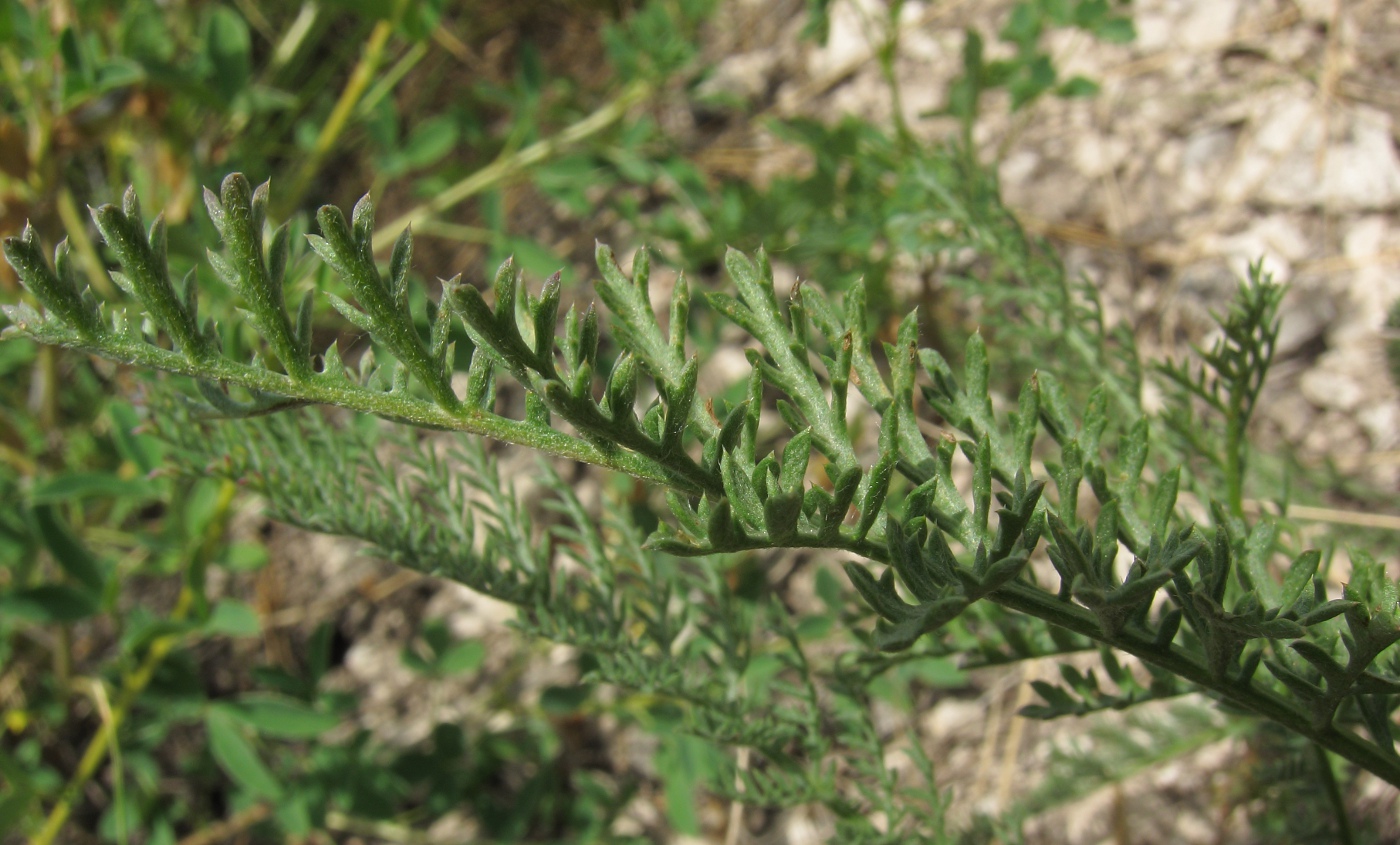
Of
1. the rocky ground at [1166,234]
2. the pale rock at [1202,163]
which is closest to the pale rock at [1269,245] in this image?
the rocky ground at [1166,234]

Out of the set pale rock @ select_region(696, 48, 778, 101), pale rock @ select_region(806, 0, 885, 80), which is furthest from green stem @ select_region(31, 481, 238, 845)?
pale rock @ select_region(806, 0, 885, 80)

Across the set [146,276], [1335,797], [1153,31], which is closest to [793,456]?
[146,276]

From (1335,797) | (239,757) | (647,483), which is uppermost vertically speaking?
(647,483)

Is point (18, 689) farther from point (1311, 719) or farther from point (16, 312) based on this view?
point (1311, 719)

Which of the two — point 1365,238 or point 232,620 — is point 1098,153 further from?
point 232,620

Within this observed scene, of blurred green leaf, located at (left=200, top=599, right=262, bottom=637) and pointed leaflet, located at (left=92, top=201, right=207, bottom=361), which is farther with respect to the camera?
blurred green leaf, located at (left=200, top=599, right=262, bottom=637)

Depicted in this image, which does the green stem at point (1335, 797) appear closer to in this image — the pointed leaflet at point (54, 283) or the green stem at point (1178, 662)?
the green stem at point (1178, 662)

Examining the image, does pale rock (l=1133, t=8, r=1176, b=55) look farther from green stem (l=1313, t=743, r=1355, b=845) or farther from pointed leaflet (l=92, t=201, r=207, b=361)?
pointed leaflet (l=92, t=201, r=207, b=361)

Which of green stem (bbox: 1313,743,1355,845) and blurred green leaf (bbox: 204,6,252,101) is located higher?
blurred green leaf (bbox: 204,6,252,101)
